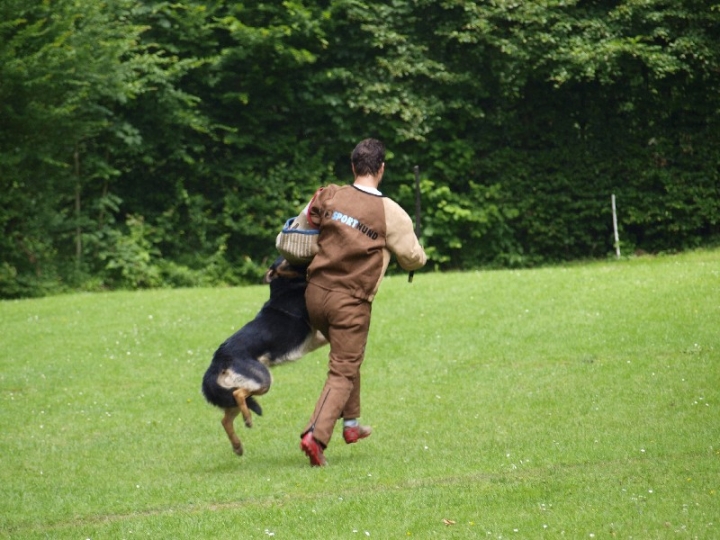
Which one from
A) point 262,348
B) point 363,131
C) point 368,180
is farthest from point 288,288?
point 363,131

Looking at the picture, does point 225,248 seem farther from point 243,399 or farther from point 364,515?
point 364,515

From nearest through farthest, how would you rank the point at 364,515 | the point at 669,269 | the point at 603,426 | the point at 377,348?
1. the point at 364,515
2. the point at 603,426
3. the point at 377,348
4. the point at 669,269

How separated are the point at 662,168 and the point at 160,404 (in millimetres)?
13880

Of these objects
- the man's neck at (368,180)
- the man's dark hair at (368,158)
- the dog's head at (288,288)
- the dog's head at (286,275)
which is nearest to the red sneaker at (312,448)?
the dog's head at (288,288)

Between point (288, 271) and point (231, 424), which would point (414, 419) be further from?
point (288, 271)

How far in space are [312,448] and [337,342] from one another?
77 centimetres

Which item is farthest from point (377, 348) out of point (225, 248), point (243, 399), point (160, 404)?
point (225, 248)

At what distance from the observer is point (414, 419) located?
9.53 m

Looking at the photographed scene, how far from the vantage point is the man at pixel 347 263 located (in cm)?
724

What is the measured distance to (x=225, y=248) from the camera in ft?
74.2

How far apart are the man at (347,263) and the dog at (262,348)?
0.23 m

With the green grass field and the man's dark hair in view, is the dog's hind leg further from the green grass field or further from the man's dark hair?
the man's dark hair

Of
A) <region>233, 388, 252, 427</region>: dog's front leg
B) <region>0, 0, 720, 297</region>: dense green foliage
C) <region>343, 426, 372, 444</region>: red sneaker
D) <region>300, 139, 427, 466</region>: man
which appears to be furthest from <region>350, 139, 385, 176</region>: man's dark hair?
<region>0, 0, 720, 297</region>: dense green foliage

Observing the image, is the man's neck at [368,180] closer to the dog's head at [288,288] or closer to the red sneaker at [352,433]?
the dog's head at [288,288]
